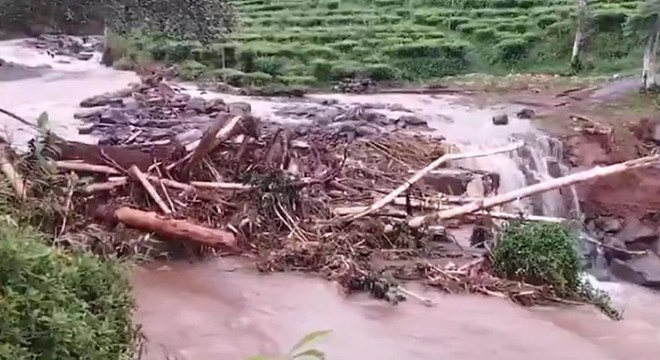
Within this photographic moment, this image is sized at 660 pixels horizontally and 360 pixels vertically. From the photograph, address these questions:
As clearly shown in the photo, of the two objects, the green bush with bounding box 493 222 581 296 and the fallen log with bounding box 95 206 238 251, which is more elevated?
the fallen log with bounding box 95 206 238 251

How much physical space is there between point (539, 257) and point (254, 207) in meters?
2.46

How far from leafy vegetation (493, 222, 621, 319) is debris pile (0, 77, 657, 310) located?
149 mm

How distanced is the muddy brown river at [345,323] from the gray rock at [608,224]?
10.0 ft

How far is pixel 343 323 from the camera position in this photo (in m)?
6.73

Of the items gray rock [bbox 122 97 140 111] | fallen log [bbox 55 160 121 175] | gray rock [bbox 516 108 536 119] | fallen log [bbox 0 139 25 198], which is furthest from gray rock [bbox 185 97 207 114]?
fallen log [bbox 0 139 25 198]

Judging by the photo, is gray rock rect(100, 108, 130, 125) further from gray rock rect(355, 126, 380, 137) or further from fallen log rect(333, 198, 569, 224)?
fallen log rect(333, 198, 569, 224)

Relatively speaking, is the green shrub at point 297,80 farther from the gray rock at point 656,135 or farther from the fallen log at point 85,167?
the fallen log at point 85,167

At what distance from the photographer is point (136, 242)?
7062 millimetres

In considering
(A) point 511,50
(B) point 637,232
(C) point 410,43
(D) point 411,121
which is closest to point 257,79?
(C) point 410,43

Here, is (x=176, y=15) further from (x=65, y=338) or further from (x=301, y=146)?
(x=65, y=338)

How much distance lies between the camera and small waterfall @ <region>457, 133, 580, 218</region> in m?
11.6

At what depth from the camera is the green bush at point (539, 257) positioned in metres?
7.76

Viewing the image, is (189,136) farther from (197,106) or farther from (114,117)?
(197,106)

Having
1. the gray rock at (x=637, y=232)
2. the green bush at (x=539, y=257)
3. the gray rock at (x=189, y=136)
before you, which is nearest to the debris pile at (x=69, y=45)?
the gray rock at (x=189, y=136)
